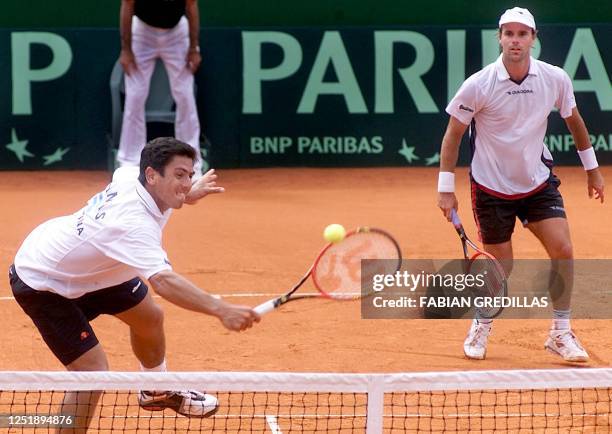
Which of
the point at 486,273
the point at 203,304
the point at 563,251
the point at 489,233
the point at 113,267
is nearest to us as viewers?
the point at 203,304

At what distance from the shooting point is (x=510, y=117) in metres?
7.67

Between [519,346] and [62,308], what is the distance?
3444 mm

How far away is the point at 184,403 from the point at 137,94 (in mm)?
7951

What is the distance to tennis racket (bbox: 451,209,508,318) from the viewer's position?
7.62 m

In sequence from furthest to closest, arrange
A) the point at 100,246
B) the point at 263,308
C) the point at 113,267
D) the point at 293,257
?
the point at 293,257, the point at 113,267, the point at 100,246, the point at 263,308

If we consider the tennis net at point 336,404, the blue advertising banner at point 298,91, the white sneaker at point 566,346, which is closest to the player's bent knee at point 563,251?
the white sneaker at point 566,346

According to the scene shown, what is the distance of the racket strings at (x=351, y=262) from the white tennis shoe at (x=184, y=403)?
4.36 feet

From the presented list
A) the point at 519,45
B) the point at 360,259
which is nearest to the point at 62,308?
the point at 360,259

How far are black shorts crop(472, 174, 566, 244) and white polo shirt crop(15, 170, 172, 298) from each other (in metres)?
2.58

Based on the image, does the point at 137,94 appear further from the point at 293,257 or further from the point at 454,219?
the point at 454,219

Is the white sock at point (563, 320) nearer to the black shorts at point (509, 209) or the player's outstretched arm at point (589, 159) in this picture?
the black shorts at point (509, 209)

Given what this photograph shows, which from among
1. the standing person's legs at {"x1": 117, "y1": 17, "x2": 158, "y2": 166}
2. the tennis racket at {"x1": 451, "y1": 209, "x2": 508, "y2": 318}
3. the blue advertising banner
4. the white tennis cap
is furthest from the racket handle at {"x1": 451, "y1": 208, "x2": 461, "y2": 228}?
the blue advertising banner

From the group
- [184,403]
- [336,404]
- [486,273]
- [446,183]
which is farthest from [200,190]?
[486,273]

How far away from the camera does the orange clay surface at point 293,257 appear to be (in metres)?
7.98
